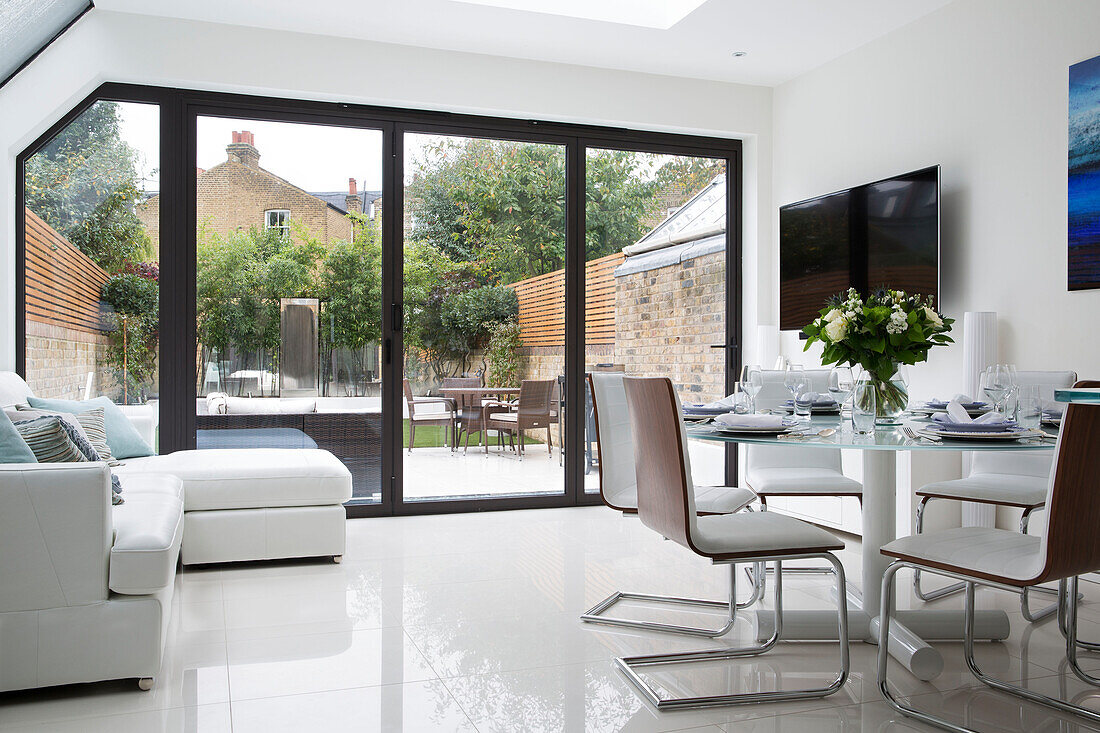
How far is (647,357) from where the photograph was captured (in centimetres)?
591

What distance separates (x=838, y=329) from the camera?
2.91m

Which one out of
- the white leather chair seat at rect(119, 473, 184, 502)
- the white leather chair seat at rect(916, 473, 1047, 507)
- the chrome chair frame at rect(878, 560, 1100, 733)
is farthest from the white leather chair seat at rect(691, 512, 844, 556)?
the white leather chair seat at rect(119, 473, 184, 502)

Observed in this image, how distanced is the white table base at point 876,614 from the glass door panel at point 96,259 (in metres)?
Result: 3.57

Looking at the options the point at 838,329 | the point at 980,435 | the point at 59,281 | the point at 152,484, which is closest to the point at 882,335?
the point at 838,329

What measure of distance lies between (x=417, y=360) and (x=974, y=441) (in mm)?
3549

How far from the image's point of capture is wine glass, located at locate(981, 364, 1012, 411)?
2926mm

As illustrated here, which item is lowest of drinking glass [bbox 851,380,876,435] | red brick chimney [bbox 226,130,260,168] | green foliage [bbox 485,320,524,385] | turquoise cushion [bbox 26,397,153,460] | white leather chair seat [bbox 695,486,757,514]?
white leather chair seat [bbox 695,486,757,514]

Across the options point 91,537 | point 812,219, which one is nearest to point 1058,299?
point 812,219

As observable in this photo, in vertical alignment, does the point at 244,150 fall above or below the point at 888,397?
above

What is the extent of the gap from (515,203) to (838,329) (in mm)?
3133

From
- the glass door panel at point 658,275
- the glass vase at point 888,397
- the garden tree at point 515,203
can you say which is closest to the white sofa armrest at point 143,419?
the garden tree at point 515,203

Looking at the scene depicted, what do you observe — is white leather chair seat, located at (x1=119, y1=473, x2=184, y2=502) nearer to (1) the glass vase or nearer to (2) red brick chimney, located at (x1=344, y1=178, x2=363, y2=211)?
(2) red brick chimney, located at (x1=344, y1=178, x2=363, y2=211)

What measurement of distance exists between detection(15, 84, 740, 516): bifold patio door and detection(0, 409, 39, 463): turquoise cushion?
6.96ft

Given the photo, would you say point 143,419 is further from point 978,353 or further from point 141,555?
point 978,353
